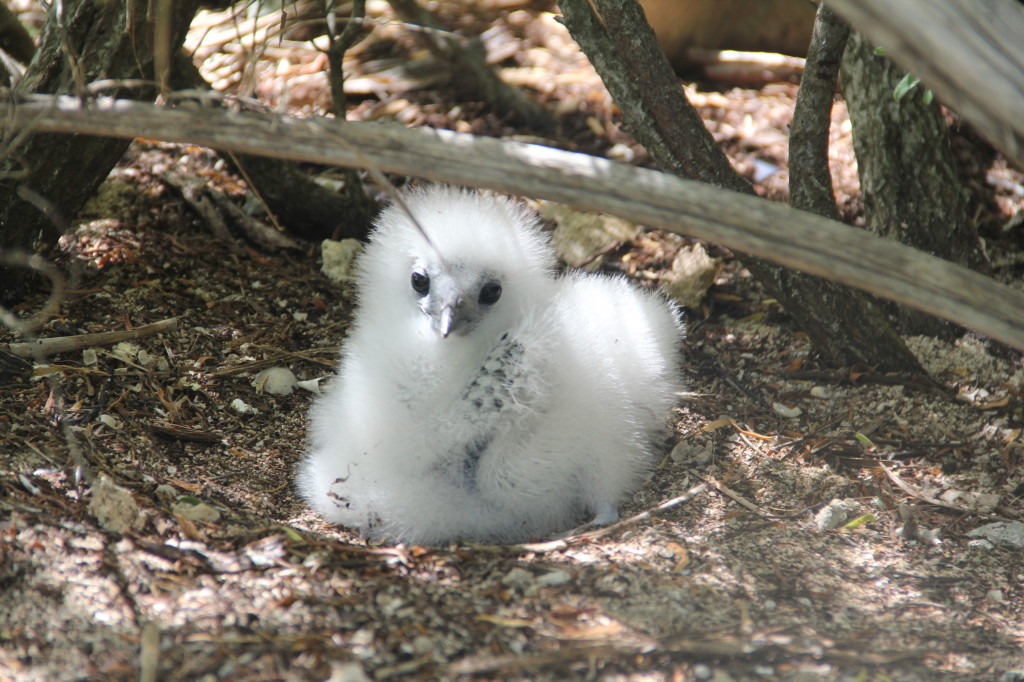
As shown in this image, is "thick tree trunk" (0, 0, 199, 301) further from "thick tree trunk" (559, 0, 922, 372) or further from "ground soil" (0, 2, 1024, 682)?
"thick tree trunk" (559, 0, 922, 372)

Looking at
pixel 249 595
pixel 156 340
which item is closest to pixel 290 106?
pixel 156 340

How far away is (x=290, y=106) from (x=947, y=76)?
343 cm

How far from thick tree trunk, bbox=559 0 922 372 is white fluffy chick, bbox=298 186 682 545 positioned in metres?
0.53

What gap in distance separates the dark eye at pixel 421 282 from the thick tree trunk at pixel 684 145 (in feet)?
2.64

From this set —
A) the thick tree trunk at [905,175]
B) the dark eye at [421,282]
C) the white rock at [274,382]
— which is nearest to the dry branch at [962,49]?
the dark eye at [421,282]

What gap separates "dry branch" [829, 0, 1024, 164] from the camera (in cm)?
157

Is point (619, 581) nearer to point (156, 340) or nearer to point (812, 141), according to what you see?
point (812, 141)

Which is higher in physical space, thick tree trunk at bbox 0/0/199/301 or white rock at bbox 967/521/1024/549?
thick tree trunk at bbox 0/0/199/301

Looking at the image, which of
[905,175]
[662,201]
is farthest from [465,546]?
[905,175]

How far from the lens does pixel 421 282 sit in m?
2.56

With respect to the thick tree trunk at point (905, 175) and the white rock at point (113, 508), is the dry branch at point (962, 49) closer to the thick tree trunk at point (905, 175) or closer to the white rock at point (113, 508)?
the thick tree trunk at point (905, 175)

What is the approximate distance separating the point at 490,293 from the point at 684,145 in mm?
772

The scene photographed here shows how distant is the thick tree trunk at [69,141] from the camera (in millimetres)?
2613

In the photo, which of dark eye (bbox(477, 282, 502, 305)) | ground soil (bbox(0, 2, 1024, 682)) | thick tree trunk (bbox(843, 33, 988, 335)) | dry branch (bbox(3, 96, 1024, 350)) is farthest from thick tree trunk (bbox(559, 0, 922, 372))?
dry branch (bbox(3, 96, 1024, 350))
